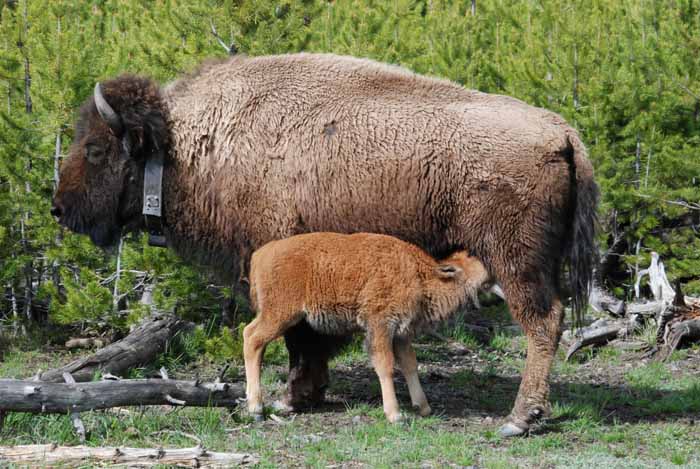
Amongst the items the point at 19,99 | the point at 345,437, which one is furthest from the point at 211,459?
the point at 19,99

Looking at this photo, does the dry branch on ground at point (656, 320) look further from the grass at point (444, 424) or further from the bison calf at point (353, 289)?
the bison calf at point (353, 289)

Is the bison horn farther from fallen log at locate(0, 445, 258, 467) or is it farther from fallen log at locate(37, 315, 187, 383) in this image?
fallen log at locate(0, 445, 258, 467)

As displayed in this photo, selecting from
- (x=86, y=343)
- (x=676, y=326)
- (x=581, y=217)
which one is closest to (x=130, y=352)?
(x=86, y=343)

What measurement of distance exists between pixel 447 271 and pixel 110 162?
2908 millimetres

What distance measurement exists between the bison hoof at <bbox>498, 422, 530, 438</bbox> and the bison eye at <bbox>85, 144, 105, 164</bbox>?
3.86 meters

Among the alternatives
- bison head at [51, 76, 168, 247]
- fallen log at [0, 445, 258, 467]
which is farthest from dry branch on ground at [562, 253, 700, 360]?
fallen log at [0, 445, 258, 467]

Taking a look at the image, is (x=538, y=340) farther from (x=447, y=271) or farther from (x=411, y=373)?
(x=411, y=373)

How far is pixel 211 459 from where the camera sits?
568 centimetres

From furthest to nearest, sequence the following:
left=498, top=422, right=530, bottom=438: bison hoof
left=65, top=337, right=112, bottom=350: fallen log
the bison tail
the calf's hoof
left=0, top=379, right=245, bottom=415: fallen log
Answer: left=65, top=337, right=112, bottom=350: fallen log < the calf's hoof < the bison tail < left=498, top=422, right=530, bottom=438: bison hoof < left=0, top=379, right=245, bottom=415: fallen log

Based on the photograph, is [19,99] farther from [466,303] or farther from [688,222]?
[688,222]

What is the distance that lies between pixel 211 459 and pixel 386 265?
2.16 m

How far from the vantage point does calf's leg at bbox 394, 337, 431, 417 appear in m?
7.52

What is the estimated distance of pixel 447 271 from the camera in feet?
24.0

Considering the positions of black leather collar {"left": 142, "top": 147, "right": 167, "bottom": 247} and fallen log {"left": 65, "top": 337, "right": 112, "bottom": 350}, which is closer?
black leather collar {"left": 142, "top": 147, "right": 167, "bottom": 247}
